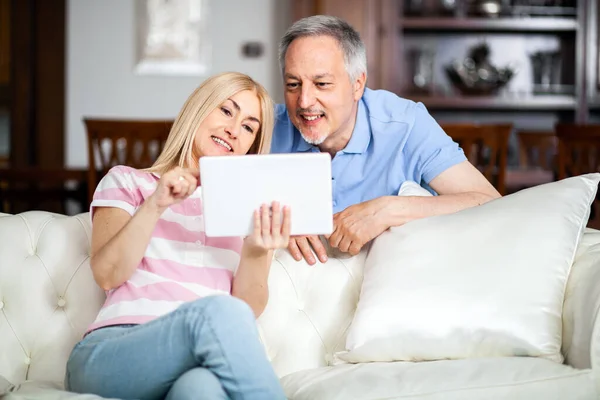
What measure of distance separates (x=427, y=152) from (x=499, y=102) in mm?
3008

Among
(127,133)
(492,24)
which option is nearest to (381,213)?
(127,133)

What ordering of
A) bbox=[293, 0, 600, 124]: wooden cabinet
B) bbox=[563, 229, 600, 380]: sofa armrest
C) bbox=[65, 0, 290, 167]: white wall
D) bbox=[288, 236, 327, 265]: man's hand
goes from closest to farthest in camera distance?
bbox=[563, 229, 600, 380]: sofa armrest < bbox=[288, 236, 327, 265]: man's hand < bbox=[293, 0, 600, 124]: wooden cabinet < bbox=[65, 0, 290, 167]: white wall

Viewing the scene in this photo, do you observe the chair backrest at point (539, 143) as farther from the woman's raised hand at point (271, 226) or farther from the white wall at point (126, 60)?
the woman's raised hand at point (271, 226)

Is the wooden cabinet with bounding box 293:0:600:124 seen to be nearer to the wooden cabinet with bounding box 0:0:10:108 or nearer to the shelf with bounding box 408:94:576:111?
the shelf with bounding box 408:94:576:111

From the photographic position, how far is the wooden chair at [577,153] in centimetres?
313

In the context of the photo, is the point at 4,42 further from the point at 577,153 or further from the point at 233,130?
the point at 233,130

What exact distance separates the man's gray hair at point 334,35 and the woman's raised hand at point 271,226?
84 cm

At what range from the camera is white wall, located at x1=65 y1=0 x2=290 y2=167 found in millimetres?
5348

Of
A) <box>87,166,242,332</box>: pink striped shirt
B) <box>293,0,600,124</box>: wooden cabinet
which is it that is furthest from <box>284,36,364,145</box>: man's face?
<box>293,0,600,124</box>: wooden cabinet

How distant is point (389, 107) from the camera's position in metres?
2.33

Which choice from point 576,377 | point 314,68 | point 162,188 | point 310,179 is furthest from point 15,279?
point 576,377

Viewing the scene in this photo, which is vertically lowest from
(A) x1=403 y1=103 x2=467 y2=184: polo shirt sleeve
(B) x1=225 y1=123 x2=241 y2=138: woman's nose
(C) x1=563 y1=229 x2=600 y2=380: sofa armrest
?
(C) x1=563 y1=229 x2=600 y2=380: sofa armrest

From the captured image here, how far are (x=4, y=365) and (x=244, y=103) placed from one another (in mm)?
776

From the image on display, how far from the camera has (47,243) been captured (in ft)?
6.25
